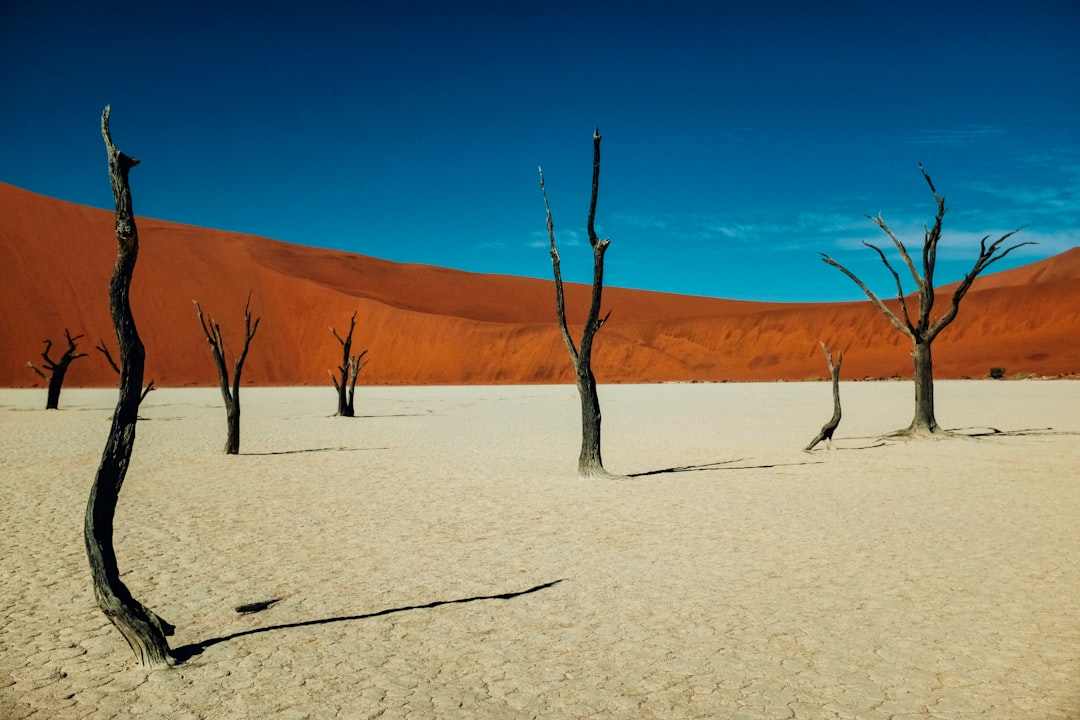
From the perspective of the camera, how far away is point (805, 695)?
4340 mm

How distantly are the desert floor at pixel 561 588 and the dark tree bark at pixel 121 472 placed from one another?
22 centimetres

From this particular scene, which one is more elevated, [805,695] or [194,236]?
[194,236]

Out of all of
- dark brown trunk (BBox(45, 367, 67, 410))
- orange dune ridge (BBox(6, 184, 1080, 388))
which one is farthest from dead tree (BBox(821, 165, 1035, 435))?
orange dune ridge (BBox(6, 184, 1080, 388))

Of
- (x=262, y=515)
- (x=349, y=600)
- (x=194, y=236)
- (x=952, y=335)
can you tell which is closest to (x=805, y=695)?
(x=349, y=600)

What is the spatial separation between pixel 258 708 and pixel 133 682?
0.90 meters

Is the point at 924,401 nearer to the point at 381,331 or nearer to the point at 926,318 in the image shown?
the point at 926,318

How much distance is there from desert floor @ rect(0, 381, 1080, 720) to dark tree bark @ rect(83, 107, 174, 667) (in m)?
0.22

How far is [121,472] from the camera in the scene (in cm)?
504

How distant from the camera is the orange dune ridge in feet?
202

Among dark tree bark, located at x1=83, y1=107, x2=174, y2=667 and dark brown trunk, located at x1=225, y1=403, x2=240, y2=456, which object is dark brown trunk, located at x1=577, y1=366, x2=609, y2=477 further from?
dark tree bark, located at x1=83, y1=107, x2=174, y2=667

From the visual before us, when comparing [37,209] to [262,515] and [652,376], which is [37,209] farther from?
[262,515]

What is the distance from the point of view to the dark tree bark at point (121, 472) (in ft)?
16.0

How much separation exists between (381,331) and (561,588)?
2874 inches

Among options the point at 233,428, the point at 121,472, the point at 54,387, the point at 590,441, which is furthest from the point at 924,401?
the point at 54,387
